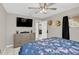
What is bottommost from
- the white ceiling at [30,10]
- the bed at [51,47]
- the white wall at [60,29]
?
the bed at [51,47]

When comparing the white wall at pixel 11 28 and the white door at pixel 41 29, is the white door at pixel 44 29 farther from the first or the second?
the white wall at pixel 11 28

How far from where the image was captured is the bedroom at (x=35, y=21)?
1.09 m

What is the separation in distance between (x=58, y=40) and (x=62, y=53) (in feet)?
0.67

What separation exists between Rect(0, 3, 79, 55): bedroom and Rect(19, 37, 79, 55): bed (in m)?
0.06

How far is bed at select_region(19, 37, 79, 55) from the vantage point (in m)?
1.01

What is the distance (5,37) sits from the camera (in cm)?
117

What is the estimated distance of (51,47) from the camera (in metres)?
1.08

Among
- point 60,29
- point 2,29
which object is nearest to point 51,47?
point 60,29

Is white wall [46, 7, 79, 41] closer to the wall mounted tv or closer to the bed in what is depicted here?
the bed

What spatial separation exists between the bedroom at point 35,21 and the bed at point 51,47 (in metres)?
0.06

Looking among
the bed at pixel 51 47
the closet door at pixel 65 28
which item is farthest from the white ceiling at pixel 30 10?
the bed at pixel 51 47

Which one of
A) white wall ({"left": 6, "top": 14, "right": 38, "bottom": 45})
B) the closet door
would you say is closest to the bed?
the closet door

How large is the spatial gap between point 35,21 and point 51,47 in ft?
1.25
